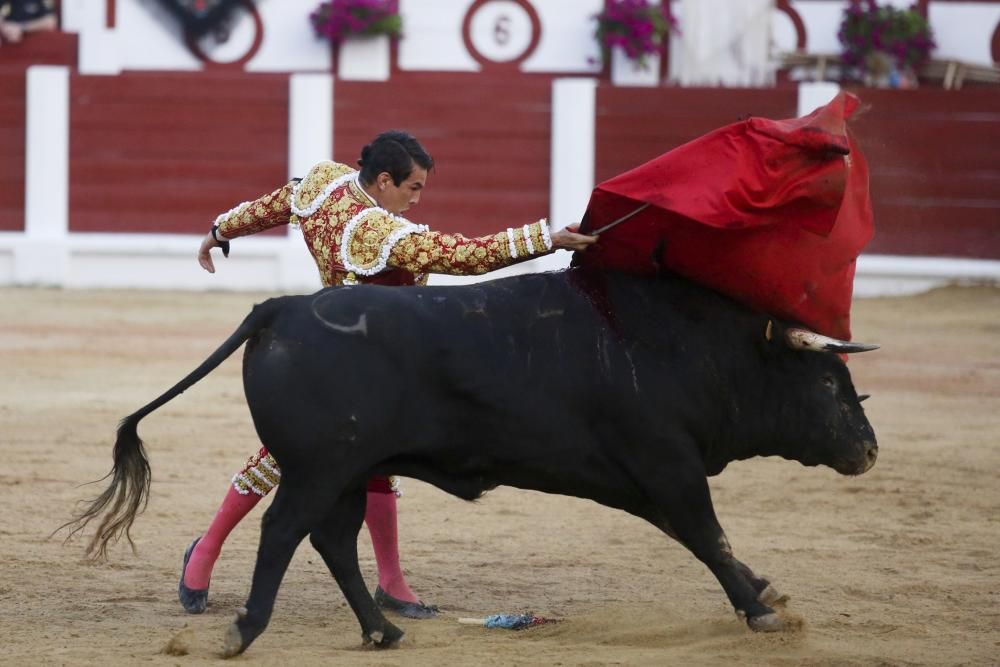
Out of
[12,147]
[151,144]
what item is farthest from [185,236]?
[12,147]

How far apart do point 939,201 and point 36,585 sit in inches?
333

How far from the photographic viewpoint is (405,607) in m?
3.65

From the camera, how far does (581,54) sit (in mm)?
13484

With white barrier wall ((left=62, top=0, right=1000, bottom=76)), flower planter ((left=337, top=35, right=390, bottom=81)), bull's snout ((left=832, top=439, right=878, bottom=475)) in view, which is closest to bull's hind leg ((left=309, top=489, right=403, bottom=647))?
→ bull's snout ((left=832, top=439, right=878, bottom=475))

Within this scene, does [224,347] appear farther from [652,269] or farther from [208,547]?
[652,269]

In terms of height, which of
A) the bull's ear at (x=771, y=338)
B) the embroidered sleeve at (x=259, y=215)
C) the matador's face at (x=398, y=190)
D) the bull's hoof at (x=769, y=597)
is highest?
the matador's face at (x=398, y=190)

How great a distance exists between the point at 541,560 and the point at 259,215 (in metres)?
1.20

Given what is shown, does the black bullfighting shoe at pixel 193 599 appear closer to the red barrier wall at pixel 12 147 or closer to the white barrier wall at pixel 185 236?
the white barrier wall at pixel 185 236

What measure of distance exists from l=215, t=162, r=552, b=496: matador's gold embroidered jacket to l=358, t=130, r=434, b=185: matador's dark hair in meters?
0.06

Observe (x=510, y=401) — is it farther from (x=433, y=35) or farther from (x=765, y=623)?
(x=433, y=35)

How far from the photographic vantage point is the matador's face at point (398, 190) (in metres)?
3.46

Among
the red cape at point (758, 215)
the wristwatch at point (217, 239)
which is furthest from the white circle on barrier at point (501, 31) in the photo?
the red cape at point (758, 215)

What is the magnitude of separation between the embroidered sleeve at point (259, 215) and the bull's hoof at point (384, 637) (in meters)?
0.97

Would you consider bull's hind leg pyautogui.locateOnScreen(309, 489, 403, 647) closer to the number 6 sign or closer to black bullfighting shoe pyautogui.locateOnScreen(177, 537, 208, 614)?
black bullfighting shoe pyautogui.locateOnScreen(177, 537, 208, 614)
